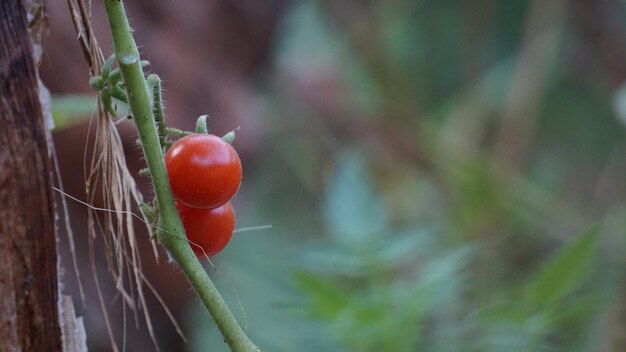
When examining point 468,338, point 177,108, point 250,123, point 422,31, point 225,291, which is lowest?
point 468,338

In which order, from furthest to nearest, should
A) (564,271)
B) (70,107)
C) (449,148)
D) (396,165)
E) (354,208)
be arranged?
(396,165) → (449,148) → (354,208) → (564,271) → (70,107)

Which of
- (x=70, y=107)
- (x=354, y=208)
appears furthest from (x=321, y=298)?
(x=70, y=107)

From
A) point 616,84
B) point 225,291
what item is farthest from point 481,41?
point 225,291

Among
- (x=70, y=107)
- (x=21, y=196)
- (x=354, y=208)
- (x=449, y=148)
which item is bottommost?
(x=21, y=196)

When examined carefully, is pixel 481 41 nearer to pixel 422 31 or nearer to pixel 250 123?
pixel 422 31

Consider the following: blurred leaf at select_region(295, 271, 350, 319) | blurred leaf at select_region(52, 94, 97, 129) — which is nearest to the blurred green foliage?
blurred leaf at select_region(295, 271, 350, 319)

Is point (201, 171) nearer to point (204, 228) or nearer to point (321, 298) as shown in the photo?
point (204, 228)
